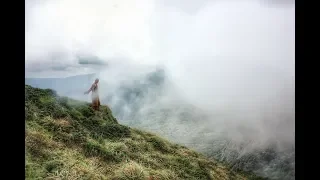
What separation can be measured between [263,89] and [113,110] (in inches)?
33.3

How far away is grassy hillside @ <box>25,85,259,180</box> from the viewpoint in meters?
Result: 2.15

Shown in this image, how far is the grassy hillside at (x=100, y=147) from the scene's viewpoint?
2152 millimetres

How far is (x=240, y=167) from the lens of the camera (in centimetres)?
221

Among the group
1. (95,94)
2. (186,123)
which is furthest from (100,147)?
(186,123)

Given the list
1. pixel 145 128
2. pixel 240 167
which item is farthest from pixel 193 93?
pixel 240 167

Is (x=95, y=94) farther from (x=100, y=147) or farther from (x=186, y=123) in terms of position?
(x=186, y=123)

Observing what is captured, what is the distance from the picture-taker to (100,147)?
A: 220 centimetres

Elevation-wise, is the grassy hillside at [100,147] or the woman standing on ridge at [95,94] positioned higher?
the woman standing on ridge at [95,94]

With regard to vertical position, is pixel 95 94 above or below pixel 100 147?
above

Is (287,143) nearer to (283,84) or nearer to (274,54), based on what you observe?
(283,84)

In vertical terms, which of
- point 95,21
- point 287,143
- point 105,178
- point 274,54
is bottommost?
point 105,178

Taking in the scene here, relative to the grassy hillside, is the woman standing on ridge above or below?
above

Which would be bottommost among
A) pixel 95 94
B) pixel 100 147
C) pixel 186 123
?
pixel 100 147
